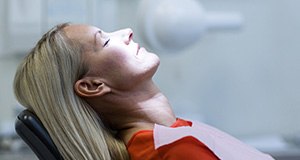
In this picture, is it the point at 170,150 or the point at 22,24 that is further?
the point at 22,24

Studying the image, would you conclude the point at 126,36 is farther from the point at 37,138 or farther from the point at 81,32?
the point at 37,138

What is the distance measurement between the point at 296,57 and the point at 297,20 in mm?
171

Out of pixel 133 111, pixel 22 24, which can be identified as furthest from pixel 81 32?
pixel 22 24

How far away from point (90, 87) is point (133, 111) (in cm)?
12

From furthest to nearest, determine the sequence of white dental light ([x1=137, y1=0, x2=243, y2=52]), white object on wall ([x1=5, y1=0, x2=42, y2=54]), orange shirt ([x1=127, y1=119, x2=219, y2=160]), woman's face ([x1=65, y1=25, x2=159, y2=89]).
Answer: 1. white object on wall ([x1=5, y1=0, x2=42, y2=54])
2. white dental light ([x1=137, y1=0, x2=243, y2=52])
3. woman's face ([x1=65, y1=25, x2=159, y2=89])
4. orange shirt ([x1=127, y1=119, x2=219, y2=160])

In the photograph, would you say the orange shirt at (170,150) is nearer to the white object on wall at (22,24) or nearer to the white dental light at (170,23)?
the white dental light at (170,23)

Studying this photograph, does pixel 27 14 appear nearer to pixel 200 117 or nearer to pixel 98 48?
pixel 200 117

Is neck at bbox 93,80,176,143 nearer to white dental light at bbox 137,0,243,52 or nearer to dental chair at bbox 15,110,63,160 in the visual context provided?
dental chair at bbox 15,110,63,160

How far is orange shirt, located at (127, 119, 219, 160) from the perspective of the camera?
1.10m

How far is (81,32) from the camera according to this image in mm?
1223

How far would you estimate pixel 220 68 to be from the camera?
2.34m

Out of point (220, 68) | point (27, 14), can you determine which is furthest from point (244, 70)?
point (27, 14)

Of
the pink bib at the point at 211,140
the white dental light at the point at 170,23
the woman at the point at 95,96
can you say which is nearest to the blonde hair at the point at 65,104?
the woman at the point at 95,96

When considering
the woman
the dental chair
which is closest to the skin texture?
the woman
